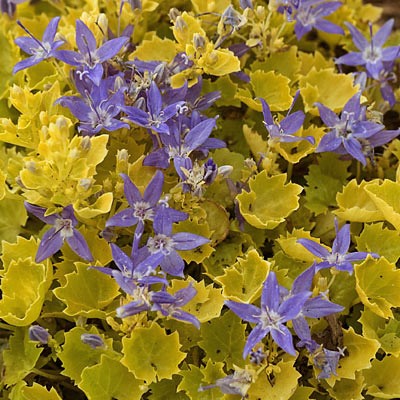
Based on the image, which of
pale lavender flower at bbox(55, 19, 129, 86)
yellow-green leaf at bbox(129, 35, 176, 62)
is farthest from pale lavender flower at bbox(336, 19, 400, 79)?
pale lavender flower at bbox(55, 19, 129, 86)

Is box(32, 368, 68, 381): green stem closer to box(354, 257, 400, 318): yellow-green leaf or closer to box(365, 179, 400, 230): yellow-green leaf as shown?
box(354, 257, 400, 318): yellow-green leaf

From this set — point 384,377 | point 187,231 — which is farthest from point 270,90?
→ point 384,377

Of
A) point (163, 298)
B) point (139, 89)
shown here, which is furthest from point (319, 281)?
point (139, 89)

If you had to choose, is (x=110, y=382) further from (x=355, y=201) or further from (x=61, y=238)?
(x=355, y=201)

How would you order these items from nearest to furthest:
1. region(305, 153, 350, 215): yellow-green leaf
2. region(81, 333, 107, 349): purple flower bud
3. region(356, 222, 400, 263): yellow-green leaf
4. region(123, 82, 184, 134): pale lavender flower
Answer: region(81, 333, 107, 349): purple flower bud
region(123, 82, 184, 134): pale lavender flower
region(356, 222, 400, 263): yellow-green leaf
region(305, 153, 350, 215): yellow-green leaf

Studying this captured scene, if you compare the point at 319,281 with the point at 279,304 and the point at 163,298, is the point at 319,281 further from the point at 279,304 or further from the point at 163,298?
the point at 163,298
